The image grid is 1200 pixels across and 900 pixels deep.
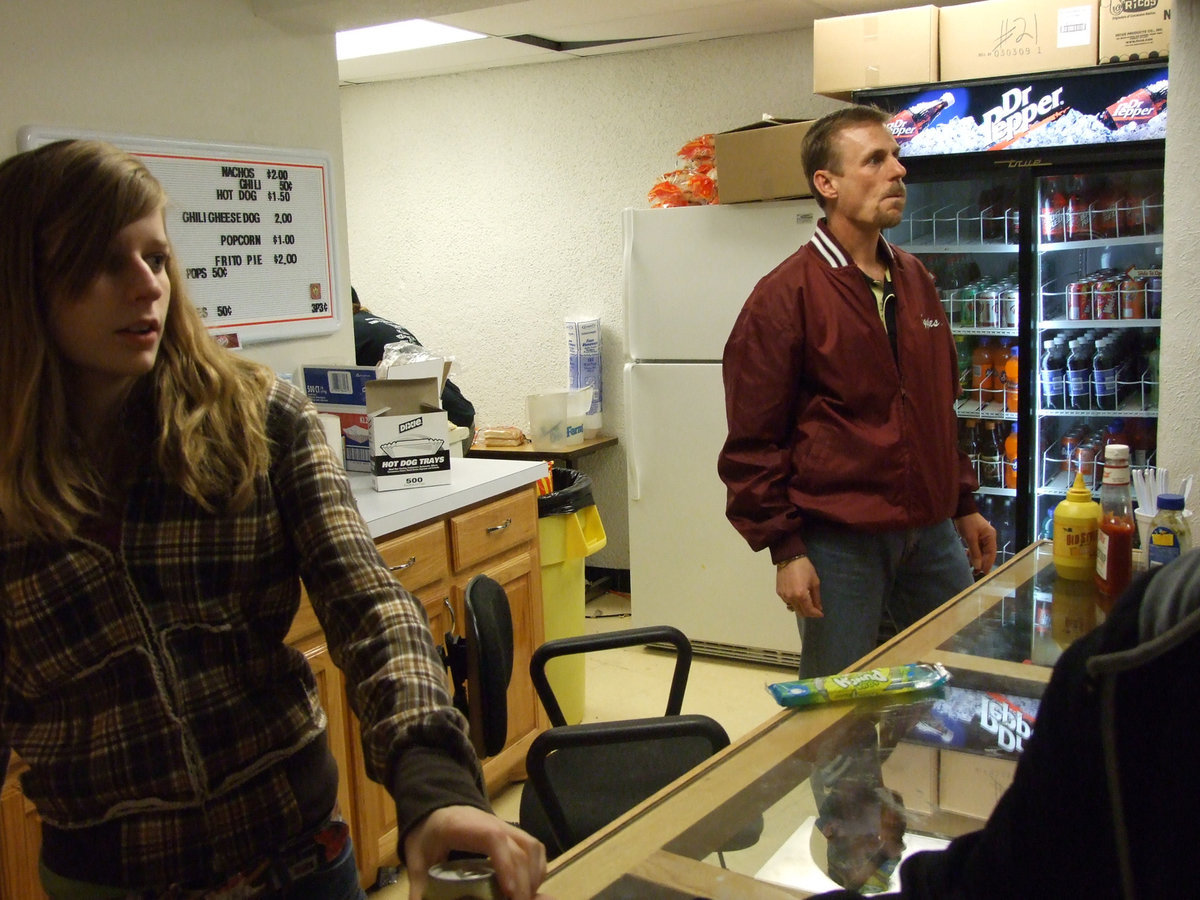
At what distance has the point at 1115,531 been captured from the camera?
76.5 inches

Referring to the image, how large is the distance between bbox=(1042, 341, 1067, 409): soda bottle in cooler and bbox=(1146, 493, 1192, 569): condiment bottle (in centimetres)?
197

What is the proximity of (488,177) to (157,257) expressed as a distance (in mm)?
4269

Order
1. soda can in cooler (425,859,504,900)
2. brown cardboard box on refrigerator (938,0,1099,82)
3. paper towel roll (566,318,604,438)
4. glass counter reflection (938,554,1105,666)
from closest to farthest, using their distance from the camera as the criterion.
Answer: soda can in cooler (425,859,504,900)
glass counter reflection (938,554,1105,666)
brown cardboard box on refrigerator (938,0,1099,82)
paper towel roll (566,318,604,438)

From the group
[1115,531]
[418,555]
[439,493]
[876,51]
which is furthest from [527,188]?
[1115,531]

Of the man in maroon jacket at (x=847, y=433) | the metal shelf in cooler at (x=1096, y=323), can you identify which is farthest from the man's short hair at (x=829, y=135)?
the metal shelf in cooler at (x=1096, y=323)

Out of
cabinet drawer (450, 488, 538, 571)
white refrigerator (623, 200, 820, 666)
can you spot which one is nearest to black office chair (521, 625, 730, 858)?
cabinet drawer (450, 488, 538, 571)

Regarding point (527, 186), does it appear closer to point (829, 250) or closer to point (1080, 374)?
point (1080, 374)

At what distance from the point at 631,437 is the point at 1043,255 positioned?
1589mm

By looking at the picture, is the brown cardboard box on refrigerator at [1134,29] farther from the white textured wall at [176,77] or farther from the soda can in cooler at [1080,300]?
the white textured wall at [176,77]

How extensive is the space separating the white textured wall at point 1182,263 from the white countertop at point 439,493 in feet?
5.28

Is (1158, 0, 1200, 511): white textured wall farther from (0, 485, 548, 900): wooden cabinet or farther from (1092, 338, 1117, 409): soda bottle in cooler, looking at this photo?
(0, 485, 548, 900): wooden cabinet

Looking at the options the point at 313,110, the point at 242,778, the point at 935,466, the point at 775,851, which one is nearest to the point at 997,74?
the point at 935,466

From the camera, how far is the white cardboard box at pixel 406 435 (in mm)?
2814

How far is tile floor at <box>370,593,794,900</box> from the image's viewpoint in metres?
3.73
